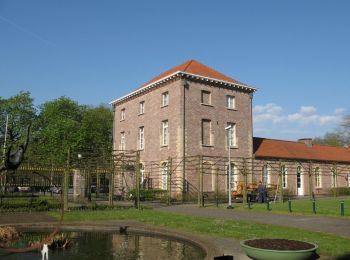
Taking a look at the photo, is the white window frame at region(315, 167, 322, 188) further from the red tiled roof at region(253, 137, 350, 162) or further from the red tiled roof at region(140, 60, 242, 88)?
the red tiled roof at region(140, 60, 242, 88)

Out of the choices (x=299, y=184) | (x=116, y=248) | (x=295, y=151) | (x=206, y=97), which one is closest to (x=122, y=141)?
(x=206, y=97)

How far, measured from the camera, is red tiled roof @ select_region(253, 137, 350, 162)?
40075mm

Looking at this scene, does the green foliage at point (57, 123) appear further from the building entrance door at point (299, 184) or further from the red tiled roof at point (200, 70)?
the building entrance door at point (299, 184)

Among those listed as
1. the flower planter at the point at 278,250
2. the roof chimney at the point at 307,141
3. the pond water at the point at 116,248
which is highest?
the roof chimney at the point at 307,141

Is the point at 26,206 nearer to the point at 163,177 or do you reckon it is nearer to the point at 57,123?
the point at 163,177

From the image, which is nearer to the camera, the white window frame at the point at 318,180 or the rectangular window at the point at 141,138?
the rectangular window at the point at 141,138

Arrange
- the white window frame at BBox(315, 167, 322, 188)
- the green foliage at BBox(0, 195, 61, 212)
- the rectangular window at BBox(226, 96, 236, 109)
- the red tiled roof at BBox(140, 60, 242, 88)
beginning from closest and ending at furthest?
1. the green foliage at BBox(0, 195, 61, 212)
2. the red tiled roof at BBox(140, 60, 242, 88)
3. the rectangular window at BBox(226, 96, 236, 109)
4. the white window frame at BBox(315, 167, 322, 188)

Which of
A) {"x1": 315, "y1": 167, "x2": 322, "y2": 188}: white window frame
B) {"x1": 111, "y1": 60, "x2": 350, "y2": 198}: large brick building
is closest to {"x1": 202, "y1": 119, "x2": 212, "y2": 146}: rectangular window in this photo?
{"x1": 111, "y1": 60, "x2": 350, "y2": 198}: large brick building

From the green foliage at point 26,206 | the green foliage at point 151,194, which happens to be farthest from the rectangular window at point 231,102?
the green foliage at point 26,206

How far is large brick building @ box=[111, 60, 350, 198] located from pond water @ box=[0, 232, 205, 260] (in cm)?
1770

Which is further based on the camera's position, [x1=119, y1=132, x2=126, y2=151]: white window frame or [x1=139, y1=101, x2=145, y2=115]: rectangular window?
[x1=119, y1=132, x2=126, y2=151]: white window frame

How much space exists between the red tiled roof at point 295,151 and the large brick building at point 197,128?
0.15m

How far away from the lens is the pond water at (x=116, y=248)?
10.5m

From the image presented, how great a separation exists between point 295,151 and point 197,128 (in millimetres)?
14983
